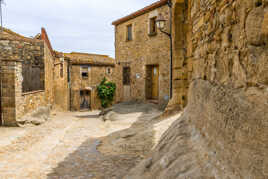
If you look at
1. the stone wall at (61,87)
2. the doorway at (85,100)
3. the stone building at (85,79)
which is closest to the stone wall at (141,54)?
the stone wall at (61,87)

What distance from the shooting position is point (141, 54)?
1121 centimetres

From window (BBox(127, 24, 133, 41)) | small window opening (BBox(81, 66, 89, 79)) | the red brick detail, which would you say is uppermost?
the red brick detail

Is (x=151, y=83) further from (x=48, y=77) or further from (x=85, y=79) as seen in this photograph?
Answer: (x=85, y=79)

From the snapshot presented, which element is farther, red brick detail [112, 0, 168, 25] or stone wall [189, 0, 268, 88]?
red brick detail [112, 0, 168, 25]

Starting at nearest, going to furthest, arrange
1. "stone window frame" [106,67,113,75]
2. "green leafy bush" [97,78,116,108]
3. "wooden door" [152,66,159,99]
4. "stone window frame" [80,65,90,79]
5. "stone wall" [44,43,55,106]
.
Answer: "wooden door" [152,66,159,99], "stone wall" [44,43,55,106], "stone window frame" [80,65,90,79], "green leafy bush" [97,78,116,108], "stone window frame" [106,67,113,75]

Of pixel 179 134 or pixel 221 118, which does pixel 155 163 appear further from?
pixel 221 118

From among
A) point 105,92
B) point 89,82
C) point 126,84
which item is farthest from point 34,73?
point 105,92

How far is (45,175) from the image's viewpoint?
143 inches

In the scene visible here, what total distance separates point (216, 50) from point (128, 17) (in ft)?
34.9

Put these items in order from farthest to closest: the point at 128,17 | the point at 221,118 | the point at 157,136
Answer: the point at 128,17, the point at 157,136, the point at 221,118

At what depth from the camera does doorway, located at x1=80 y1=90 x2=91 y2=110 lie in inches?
771

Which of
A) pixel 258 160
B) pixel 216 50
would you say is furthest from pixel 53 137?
pixel 258 160

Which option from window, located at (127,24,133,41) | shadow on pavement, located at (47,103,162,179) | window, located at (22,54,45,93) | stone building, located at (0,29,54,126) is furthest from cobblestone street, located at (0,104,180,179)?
window, located at (127,24,133,41)

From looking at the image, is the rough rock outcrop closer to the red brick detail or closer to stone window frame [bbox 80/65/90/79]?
the red brick detail
